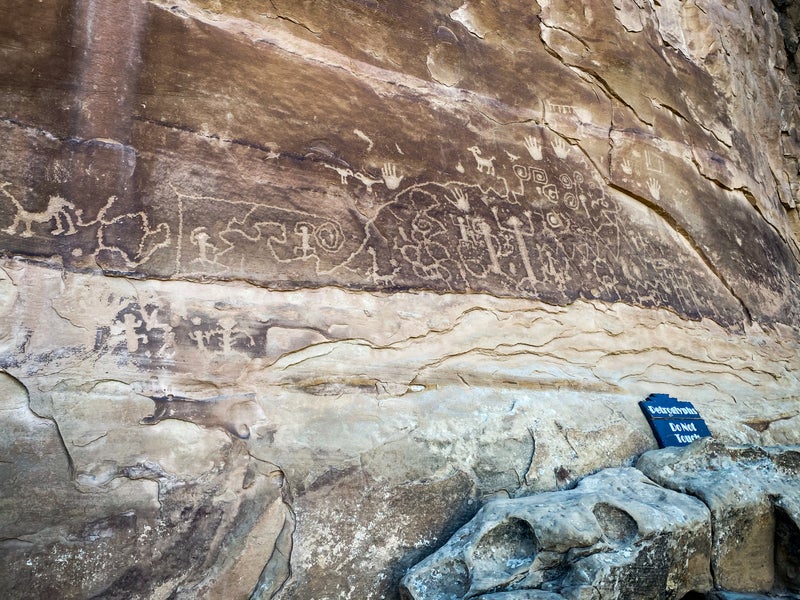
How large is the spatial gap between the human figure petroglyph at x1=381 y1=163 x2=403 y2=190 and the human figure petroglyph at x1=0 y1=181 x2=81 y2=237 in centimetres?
120

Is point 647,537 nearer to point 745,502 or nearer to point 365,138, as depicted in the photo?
point 745,502

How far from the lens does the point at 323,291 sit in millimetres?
2275

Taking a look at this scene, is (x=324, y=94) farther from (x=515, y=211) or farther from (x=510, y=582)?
(x=510, y=582)

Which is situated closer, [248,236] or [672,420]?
[248,236]

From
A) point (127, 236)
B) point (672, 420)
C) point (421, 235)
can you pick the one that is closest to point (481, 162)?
point (421, 235)

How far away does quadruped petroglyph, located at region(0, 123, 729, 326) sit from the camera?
202 centimetres

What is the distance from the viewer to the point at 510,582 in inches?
69.2

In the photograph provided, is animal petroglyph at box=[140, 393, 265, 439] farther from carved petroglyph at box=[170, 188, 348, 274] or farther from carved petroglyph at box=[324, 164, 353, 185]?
carved petroglyph at box=[324, 164, 353, 185]

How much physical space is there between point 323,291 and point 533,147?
1583 mm

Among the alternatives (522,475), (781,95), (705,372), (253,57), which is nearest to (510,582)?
(522,475)

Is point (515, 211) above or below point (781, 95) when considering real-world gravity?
below

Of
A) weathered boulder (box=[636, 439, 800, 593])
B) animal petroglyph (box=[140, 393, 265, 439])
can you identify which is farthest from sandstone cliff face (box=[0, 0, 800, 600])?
weathered boulder (box=[636, 439, 800, 593])

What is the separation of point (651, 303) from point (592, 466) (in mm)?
1092

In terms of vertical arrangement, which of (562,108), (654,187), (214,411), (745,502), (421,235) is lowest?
(214,411)
